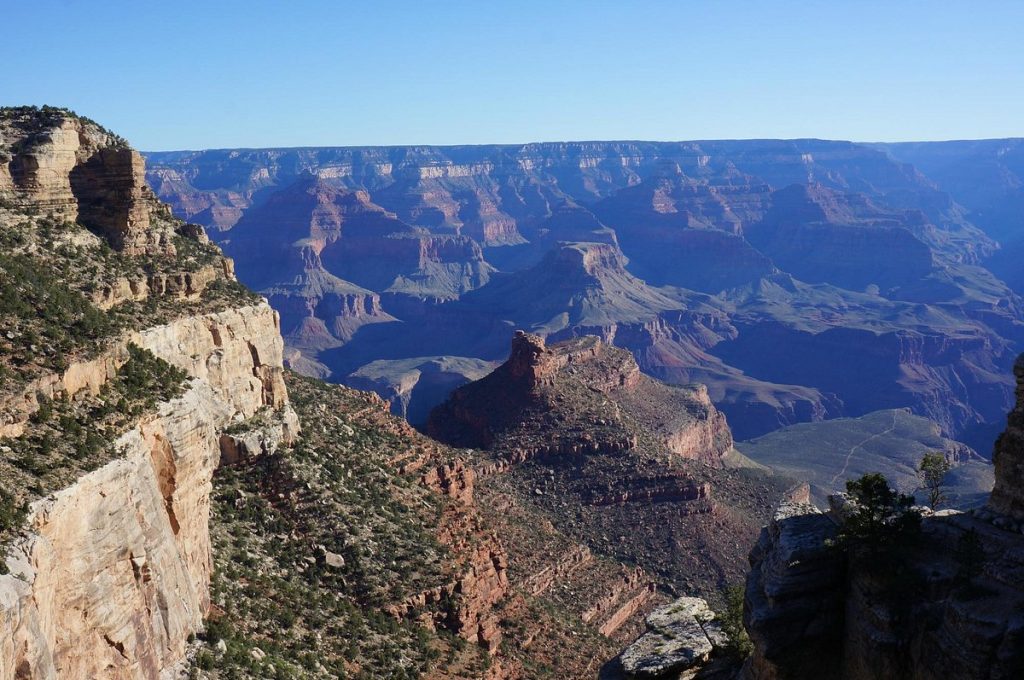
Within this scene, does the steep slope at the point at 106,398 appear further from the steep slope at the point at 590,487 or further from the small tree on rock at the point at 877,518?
the steep slope at the point at 590,487

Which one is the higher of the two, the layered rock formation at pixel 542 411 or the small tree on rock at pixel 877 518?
the small tree on rock at pixel 877 518

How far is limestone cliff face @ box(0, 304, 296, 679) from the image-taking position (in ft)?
64.6

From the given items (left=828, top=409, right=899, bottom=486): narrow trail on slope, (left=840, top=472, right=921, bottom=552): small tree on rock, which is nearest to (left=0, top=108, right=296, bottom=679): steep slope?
(left=840, top=472, right=921, bottom=552): small tree on rock

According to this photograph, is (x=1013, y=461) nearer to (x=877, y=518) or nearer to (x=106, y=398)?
(x=877, y=518)

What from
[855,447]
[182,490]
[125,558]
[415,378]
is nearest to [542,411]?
[182,490]

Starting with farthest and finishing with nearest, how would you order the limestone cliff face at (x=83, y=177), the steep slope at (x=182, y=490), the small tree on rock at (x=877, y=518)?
1. the limestone cliff face at (x=83, y=177)
2. the steep slope at (x=182, y=490)
3. the small tree on rock at (x=877, y=518)

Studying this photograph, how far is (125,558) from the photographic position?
76.9 feet

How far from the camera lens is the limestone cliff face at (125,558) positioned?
19.7m

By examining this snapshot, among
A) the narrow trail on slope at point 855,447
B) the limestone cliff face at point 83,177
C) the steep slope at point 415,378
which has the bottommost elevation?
the steep slope at point 415,378

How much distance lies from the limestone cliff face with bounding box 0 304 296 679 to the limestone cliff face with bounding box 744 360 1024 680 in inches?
575

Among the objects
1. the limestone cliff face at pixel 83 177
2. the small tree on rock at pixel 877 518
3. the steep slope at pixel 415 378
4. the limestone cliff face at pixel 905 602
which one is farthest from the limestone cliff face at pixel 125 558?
the steep slope at pixel 415 378

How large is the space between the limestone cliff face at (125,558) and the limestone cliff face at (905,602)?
1461 centimetres

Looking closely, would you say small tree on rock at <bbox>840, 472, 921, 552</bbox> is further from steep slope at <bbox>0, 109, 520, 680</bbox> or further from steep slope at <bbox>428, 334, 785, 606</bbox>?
steep slope at <bbox>428, 334, 785, 606</bbox>

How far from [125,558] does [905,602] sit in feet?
57.6
